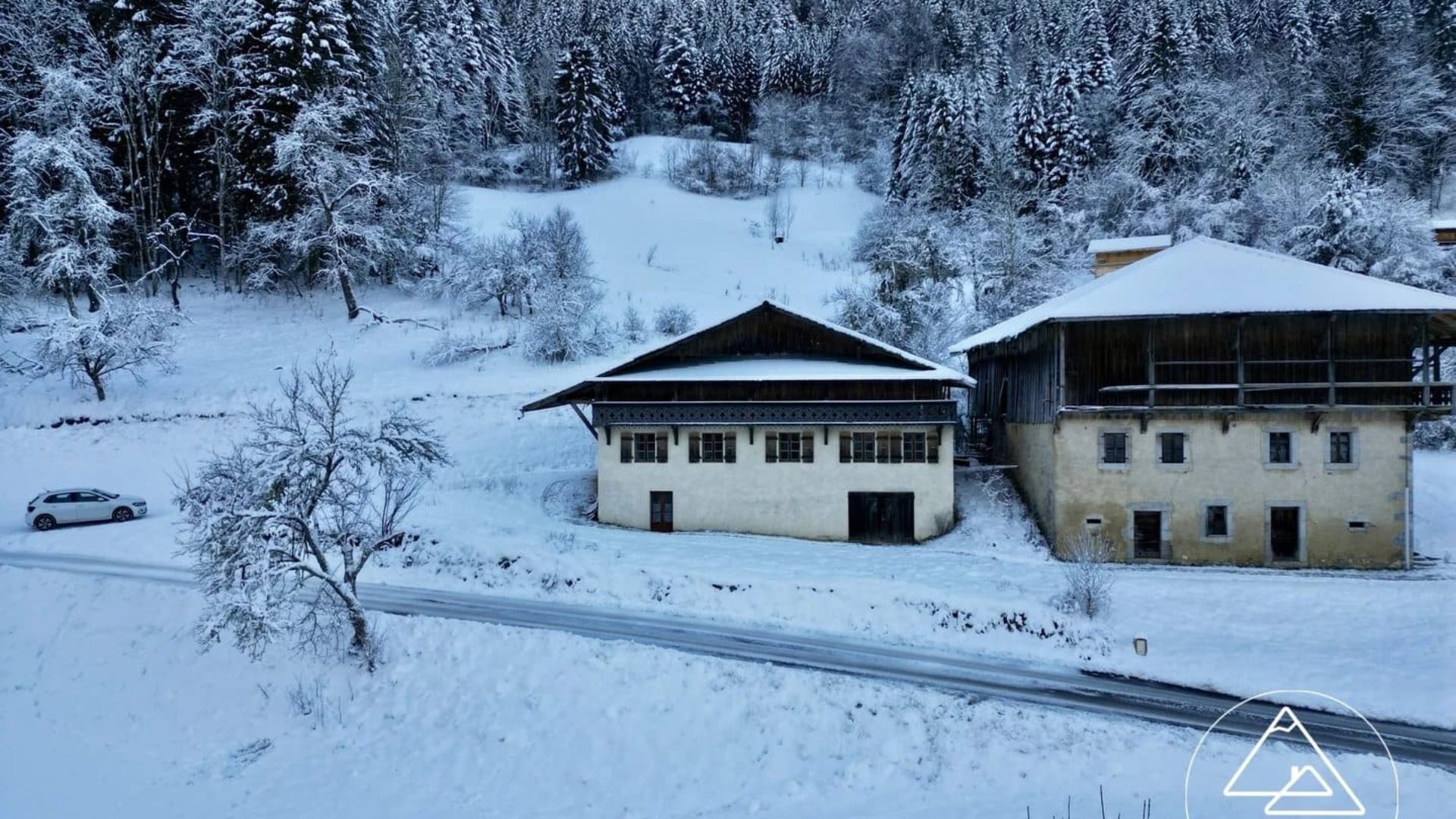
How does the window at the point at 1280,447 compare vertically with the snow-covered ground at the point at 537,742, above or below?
above

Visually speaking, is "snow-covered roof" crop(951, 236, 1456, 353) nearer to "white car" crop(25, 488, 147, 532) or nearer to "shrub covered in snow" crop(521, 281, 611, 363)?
"shrub covered in snow" crop(521, 281, 611, 363)

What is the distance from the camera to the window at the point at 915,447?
89.0 feet

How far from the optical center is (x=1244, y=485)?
2447cm

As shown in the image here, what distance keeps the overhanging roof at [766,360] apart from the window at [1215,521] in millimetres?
8690

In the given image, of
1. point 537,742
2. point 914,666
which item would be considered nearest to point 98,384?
point 537,742

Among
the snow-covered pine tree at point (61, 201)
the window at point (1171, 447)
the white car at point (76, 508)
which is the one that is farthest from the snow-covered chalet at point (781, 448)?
the snow-covered pine tree at point (61, 201)

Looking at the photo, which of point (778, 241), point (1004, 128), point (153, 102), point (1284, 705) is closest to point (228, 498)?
point (1284, 705)

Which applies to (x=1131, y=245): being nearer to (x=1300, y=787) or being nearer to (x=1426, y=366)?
(x=1426, y=366)

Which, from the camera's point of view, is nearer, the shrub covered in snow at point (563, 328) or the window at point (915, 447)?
the window at point (915, 447)

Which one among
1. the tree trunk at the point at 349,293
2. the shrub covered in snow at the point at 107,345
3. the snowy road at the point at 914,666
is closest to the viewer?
the snowy road at the point at 914,666

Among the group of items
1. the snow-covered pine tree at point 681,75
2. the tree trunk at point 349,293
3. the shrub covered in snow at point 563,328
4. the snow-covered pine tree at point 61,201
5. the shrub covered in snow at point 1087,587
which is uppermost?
the snow-covered pine tree at point 681,75

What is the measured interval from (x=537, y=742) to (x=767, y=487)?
44.8 feet

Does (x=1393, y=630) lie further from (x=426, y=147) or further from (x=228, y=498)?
(x=426, y=147)

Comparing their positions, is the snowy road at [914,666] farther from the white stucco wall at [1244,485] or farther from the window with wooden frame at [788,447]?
the white stucco wall at [1244,485]
